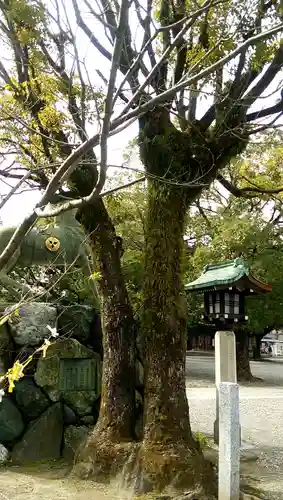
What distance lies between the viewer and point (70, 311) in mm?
8102

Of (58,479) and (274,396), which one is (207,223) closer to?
(274,396)

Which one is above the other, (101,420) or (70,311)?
(70,311)

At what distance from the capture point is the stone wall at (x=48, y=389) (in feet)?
23.9

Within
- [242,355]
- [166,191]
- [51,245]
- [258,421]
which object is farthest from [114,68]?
[242,355]

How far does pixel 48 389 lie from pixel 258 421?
6.08 meters

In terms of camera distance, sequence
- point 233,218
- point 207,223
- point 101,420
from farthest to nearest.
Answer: point 207,223 < point 233,218 < point 101,420

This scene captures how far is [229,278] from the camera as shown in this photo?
7.99 metres

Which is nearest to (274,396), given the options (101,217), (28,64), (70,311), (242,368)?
(242,368)

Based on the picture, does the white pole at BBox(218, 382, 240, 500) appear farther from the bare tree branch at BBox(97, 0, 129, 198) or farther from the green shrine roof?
the bare tree branch at BBox(97, 0, 129, 198)

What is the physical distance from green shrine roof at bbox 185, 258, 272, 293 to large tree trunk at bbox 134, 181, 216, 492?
151cm

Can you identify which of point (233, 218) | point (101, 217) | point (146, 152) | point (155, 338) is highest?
point (233, 218)

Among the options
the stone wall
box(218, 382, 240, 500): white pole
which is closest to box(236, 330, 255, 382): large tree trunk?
the stone wall

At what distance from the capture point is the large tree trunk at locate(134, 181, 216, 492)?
5926 mm

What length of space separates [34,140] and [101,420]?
4.34m
